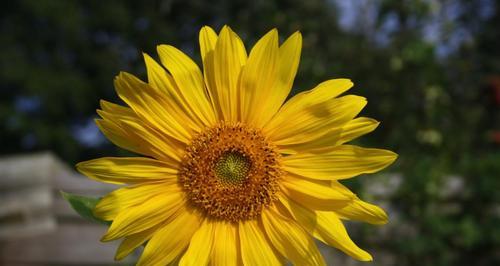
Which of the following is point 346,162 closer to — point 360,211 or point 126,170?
point 360,211

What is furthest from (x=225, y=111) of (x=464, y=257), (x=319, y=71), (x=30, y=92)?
(x=30, y=92)

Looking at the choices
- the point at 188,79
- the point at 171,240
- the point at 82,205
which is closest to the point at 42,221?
the point at 82,205

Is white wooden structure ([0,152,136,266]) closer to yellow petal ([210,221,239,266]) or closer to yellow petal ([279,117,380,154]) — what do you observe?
yellow petal ([210,221,239,266])

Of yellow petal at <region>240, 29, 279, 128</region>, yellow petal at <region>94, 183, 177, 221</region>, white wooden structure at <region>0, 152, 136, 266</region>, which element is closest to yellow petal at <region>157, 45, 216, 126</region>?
yellow petal at <region>240, 29, 279, 128</region>

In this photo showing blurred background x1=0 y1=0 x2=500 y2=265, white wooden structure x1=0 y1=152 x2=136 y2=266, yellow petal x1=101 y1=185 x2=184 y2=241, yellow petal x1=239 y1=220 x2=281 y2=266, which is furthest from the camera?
white wooden structure x1=0 y1=152 x2=136 y2=266

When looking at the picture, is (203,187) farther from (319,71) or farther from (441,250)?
(441,250)

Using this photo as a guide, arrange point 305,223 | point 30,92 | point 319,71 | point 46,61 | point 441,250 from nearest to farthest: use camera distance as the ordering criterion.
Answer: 1. point 305,223
2. point 319,71
3. point 441,250
4. point 30,92
5. point 46,61

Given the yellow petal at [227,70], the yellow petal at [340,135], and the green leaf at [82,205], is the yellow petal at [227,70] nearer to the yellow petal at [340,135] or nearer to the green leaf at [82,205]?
the yellow petal at [340,135]
